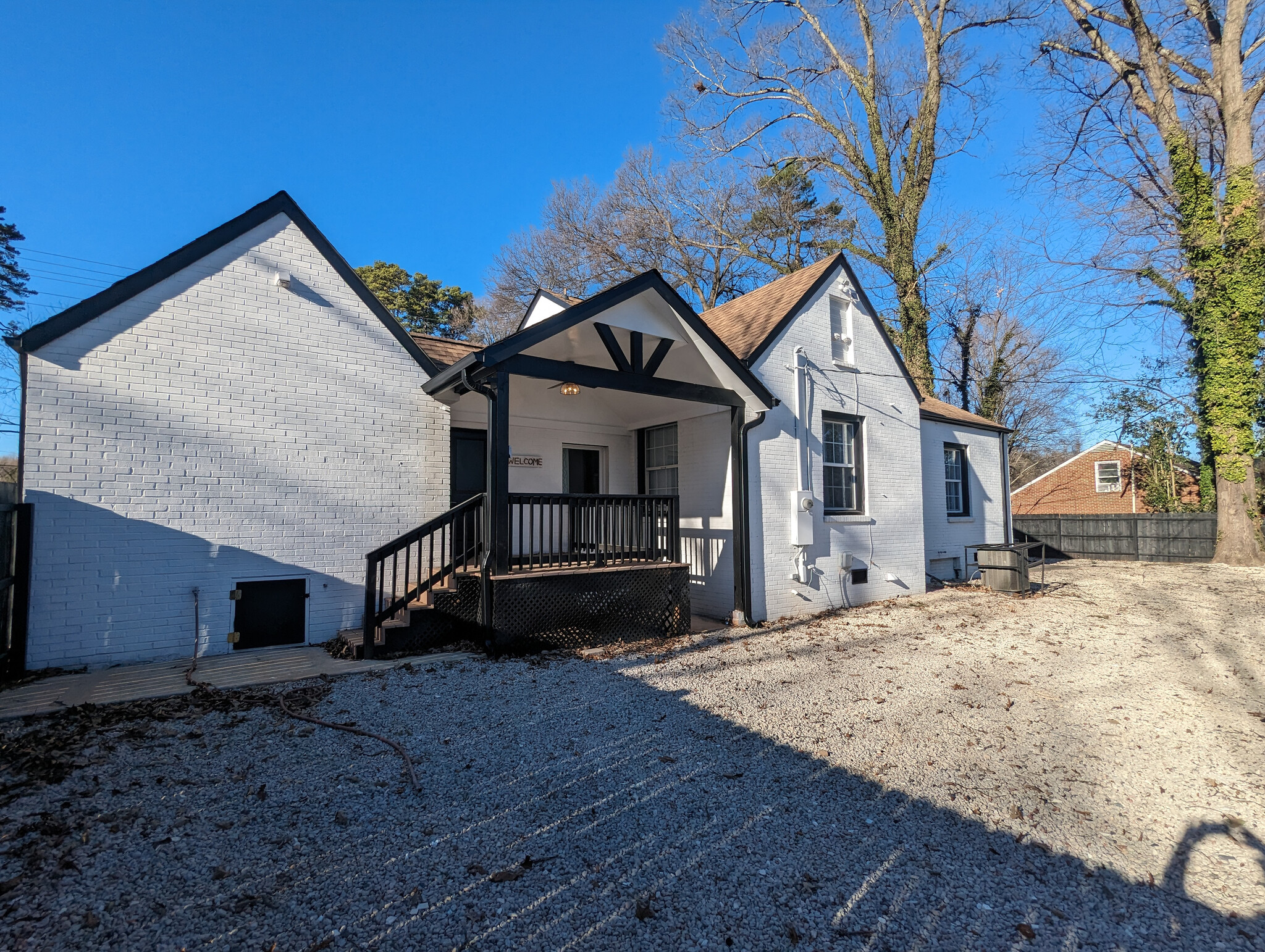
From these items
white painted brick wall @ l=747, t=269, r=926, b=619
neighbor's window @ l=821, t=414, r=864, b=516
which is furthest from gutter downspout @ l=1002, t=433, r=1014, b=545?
neighbor's window @ l=821, t=414, r=864, b=516

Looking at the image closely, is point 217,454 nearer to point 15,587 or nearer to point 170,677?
point 15,587

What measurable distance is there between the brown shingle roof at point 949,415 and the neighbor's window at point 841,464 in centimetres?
303

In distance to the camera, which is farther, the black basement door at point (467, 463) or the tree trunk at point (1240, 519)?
the tree trunk at point (1240, 519)

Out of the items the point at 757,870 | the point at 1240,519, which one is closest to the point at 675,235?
the point at 1240,519

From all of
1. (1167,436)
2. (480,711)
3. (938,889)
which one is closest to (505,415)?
(480,711)

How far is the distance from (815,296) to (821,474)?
2894 mm

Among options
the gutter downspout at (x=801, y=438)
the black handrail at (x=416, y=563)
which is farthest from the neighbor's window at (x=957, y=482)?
the black handrail at (x=416, y=563)

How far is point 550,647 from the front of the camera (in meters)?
6.77

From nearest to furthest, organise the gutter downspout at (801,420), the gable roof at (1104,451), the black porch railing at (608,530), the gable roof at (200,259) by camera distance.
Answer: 1. the gable roof at (200,259)
2. the black porch railing at (608,530)
3. the gutter downspout at (801,420)
4. the gable roof at (1104,451)

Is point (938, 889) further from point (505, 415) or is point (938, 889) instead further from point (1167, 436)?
point (1167, 436)

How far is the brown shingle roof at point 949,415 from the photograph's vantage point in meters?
12.9

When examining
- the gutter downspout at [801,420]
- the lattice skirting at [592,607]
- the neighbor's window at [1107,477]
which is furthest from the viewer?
the neighbor's window at [1107,477]

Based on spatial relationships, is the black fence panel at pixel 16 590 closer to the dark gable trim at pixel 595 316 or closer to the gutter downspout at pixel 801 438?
the dark gable trim at pixel 595 316

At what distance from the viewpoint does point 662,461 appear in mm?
9914
